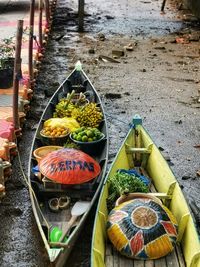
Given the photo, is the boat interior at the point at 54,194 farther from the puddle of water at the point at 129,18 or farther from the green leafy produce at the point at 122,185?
the puddle of water at the point at 129,18

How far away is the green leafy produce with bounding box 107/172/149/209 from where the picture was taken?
5719 mm

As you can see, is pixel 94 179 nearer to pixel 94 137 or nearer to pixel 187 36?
pixel 94 137

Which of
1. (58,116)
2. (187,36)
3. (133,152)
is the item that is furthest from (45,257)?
(187,36)

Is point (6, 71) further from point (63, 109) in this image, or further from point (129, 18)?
A: point (129, 18)

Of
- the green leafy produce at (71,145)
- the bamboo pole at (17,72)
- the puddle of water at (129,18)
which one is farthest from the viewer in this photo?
the puddle of water at (129,18)

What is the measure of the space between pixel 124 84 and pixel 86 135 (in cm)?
487

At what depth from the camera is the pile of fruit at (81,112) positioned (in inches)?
305

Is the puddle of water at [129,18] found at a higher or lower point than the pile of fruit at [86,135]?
lower

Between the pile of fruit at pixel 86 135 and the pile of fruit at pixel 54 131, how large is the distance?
17 centimetres

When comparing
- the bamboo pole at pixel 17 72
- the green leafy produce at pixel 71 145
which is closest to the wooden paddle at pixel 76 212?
the green leafy produce at pixel 71 145

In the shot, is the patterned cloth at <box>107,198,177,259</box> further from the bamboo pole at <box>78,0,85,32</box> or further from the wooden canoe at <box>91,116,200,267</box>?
the bamboo pole at <box>78,0,85,32</box>

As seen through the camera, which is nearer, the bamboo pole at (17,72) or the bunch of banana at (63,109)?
the bamboo pole at (17,72)

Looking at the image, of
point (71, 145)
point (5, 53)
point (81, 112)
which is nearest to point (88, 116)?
point (81, 112)

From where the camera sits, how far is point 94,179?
6.10 meters
